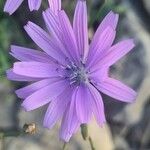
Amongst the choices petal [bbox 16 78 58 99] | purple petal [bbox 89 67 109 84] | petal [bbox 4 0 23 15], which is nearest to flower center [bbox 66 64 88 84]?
purple petal [bbox 89 67 109 84]

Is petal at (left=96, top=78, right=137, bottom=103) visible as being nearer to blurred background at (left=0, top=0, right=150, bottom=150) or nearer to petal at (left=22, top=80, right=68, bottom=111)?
petal at (left=22, top=80, right=68, bottom=111)

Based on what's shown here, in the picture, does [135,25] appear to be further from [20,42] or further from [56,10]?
[56,10]

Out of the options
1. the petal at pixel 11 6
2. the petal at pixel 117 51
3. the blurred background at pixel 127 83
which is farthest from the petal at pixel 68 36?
the blurred background at pixel 127 83

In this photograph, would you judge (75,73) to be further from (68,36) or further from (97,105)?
(97,105)

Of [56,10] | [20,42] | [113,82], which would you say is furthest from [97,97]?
[20,42]

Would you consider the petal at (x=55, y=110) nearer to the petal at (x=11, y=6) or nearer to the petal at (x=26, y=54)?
the petal at (x=26, y=54)

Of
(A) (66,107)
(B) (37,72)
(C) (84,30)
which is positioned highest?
(C) (84,30)

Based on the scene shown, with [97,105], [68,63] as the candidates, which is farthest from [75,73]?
[97,105]
